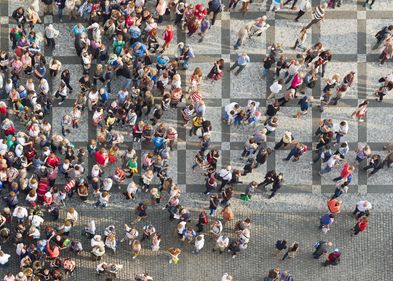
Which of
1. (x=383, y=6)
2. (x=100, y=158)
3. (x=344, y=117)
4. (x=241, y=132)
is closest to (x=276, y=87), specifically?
(x=241, y=132)

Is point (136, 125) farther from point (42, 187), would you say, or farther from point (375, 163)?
point (375, 163)

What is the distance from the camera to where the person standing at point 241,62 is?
98.5 feet

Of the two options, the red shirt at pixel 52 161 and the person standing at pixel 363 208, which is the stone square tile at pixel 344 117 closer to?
the person standing at pixel 363 208

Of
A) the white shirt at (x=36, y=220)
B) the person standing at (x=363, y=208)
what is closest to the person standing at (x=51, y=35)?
the white shirt at (x=36, y=220)

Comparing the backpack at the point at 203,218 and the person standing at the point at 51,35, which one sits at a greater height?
the person standing at the point at 51,35

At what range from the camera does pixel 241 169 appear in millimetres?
30375

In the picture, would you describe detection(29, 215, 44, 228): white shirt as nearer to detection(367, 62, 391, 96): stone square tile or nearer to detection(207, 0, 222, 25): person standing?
detection(207, 0, 222, 25): person standing

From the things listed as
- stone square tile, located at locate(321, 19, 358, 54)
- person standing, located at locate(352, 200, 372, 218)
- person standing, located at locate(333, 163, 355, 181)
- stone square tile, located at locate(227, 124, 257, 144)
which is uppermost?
stone square tile, located at locate(321, 19, 358, 54)

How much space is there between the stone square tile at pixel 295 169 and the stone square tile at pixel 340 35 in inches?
188

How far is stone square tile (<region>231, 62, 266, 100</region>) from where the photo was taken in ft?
102

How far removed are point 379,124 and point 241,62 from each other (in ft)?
20.3

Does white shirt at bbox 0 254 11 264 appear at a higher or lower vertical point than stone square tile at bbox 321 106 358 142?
lower

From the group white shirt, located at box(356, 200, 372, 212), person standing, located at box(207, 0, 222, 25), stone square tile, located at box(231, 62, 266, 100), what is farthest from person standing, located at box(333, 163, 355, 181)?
person standing, located at box(207, 0, 222, 25)

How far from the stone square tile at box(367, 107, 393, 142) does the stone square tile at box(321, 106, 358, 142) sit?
0.57 m
